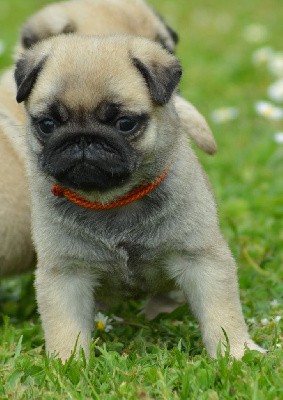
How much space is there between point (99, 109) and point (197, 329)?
1336mm

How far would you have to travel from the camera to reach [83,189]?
3.78 meters

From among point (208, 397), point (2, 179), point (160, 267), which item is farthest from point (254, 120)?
point (208, 397)

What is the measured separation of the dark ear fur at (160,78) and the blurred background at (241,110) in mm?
1325

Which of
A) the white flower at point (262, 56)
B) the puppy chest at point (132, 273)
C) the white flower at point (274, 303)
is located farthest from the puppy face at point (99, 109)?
the white flower at point (262, 56)

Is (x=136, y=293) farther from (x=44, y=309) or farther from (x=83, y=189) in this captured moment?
(x=83, y=189)

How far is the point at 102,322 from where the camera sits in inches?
176

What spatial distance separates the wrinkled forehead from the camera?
11.9 feet

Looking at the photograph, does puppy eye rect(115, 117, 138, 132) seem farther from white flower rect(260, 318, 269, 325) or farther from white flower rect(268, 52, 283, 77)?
white flower rect(268, 52, 283, 77)

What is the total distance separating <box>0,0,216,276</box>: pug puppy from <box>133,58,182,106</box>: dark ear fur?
34.0 inches

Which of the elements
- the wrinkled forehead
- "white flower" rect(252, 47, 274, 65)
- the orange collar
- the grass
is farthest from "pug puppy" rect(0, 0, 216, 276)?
"white flower" rect(252, 47, 274, 65)

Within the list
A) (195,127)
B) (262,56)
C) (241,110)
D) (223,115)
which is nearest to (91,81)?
(195,127)

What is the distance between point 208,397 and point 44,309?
3.14 feet

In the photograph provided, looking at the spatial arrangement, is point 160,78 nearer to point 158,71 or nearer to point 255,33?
point 158,71

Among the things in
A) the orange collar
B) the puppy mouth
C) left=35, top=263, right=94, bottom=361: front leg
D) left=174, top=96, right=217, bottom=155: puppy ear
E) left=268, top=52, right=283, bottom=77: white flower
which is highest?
the puppy mouth
